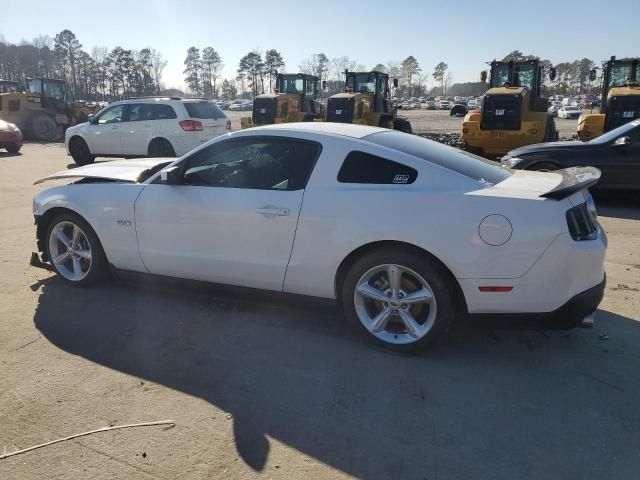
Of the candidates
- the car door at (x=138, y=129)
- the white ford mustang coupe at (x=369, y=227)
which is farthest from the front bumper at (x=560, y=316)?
→ the car door at (x=138, y=129)

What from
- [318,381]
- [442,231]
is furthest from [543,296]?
[318,381]

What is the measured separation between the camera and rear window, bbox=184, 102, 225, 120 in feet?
42.2

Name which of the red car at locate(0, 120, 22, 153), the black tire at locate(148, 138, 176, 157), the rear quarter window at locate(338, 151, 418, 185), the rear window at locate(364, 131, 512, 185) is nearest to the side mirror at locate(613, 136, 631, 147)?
the rear window at locate(364, 131, 512, 185)

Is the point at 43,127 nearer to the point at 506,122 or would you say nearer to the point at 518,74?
the point at 506,122

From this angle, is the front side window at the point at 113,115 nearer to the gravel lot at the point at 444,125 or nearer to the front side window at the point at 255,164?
the front side window at the point at 255,164

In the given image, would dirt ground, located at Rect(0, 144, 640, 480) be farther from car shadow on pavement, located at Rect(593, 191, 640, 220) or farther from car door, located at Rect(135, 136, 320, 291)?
car shadow on pavement, located at Rect(593, 191, 640, 220)

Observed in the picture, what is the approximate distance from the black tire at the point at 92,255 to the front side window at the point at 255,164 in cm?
117

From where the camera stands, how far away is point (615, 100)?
43.5 feet

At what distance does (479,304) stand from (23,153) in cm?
1830

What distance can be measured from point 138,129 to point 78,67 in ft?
297

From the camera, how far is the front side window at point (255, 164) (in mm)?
3850

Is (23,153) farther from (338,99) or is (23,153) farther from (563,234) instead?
(563,234)

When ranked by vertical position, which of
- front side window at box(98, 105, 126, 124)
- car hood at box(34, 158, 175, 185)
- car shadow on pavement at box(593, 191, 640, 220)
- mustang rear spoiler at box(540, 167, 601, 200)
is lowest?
car shadow on pavement at box(593, 191, 640, 220)

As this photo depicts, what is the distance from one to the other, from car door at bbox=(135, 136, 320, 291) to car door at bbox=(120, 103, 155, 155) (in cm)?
942
